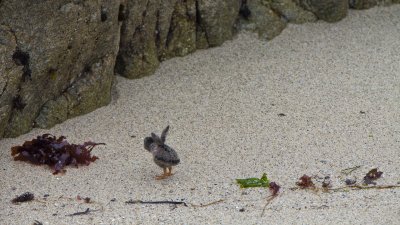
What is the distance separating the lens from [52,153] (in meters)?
7.07

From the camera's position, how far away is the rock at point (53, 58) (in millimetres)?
7242

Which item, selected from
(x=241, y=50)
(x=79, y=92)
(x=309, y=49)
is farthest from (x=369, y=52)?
(x=79, y=92)

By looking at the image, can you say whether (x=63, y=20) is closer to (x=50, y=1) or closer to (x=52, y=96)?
(x=50, y=1)

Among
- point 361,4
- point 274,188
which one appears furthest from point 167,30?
point 274,188

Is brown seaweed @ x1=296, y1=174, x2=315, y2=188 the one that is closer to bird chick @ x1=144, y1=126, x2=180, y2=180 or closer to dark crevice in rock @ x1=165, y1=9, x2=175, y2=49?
bird chick @ x1=144, y1=126, x2=180, y2=180

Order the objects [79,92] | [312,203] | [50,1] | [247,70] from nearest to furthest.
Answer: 1. [312,203]
2. [50,1]
3. [79,92]
4. [247,70]

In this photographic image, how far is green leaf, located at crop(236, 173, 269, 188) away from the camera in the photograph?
6699mm

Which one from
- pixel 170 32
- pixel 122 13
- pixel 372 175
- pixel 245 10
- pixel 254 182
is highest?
pixel 122 13

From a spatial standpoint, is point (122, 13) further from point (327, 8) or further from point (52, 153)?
point (327, 8)

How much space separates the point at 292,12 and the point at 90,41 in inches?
109

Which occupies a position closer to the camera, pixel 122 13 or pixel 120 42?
pixel 122 13

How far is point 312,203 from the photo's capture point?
252 inches

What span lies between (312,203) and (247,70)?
107 inches

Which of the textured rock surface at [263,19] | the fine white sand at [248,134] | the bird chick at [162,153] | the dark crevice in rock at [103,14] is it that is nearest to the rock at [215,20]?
the fine white sand at [248,134]
